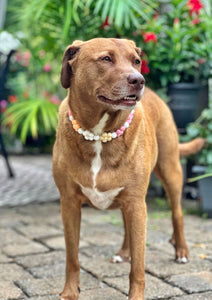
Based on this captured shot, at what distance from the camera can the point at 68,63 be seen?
2.46 metres

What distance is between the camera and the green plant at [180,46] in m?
4.87

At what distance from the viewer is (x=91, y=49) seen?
7.76 feet

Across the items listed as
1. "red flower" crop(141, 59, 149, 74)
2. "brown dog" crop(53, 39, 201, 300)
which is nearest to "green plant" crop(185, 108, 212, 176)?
"red flower" crop(141, 59, 149, 74)

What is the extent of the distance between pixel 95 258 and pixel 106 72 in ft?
5.04

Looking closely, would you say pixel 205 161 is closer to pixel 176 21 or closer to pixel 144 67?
pixel 144 67

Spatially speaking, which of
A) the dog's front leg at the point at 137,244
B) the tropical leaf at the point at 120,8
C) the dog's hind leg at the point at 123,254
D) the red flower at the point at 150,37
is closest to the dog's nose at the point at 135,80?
the dog's front leg at the point at 137,244

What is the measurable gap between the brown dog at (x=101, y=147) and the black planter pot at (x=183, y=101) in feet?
8.09

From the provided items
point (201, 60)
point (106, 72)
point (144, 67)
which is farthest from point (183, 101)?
point (106, 72)

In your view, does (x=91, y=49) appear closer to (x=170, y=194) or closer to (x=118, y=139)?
(x=118, y=139)

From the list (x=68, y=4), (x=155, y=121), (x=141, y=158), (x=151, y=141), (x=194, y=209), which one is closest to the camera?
(x=141, y=158)

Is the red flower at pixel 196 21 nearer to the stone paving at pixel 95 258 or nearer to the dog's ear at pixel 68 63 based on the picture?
the stone paving at pixel 95 258

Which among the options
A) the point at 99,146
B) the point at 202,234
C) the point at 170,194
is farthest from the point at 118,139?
the point at 202,234

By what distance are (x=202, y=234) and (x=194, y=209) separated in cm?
82

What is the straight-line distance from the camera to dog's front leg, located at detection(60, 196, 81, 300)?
2.60 meters
